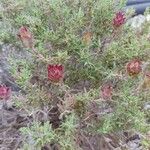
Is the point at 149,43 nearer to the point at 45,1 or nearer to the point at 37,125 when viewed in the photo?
the point at 45,1

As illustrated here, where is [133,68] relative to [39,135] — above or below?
above

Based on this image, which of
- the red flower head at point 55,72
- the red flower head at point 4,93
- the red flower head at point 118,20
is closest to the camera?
the red flower head at point 55,72

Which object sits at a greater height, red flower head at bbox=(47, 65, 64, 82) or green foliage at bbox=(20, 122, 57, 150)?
red flower head at bbox=(47, 65, 64, 82)

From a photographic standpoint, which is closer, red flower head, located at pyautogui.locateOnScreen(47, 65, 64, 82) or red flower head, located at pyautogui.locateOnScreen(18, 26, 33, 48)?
red flower head, located at pyautogui.locateOnScreen(47, 65, 64, 82)

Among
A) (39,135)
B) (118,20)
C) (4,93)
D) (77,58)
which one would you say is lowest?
(39,135)

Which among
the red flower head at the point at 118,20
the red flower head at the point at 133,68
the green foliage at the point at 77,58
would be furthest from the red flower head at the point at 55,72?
the red flower head at the point at 118,20

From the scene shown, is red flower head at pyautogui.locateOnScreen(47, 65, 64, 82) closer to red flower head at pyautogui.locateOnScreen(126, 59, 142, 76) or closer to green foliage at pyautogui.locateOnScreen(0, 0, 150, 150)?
green foliage at pyautogui.locateOnScreen(0, 0, 150, 150)

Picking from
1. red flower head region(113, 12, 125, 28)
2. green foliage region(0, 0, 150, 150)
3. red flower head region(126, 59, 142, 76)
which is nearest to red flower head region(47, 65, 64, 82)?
green foliage region(0, 0, 150, 150)

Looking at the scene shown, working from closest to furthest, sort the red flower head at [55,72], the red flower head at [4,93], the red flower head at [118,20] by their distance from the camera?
the red flower head at [55,72] < the red flower head at [4,93] < the red flower head at [118,20]

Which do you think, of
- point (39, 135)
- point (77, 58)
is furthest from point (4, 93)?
point (77, 58)

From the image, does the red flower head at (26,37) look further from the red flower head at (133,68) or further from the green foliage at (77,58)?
the red flower head at (133,68)

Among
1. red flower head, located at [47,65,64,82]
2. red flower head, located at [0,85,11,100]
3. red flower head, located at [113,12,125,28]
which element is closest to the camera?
red flower head, located at [47,65,64,82]

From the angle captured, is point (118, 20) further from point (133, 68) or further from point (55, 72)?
point (55, 72)
